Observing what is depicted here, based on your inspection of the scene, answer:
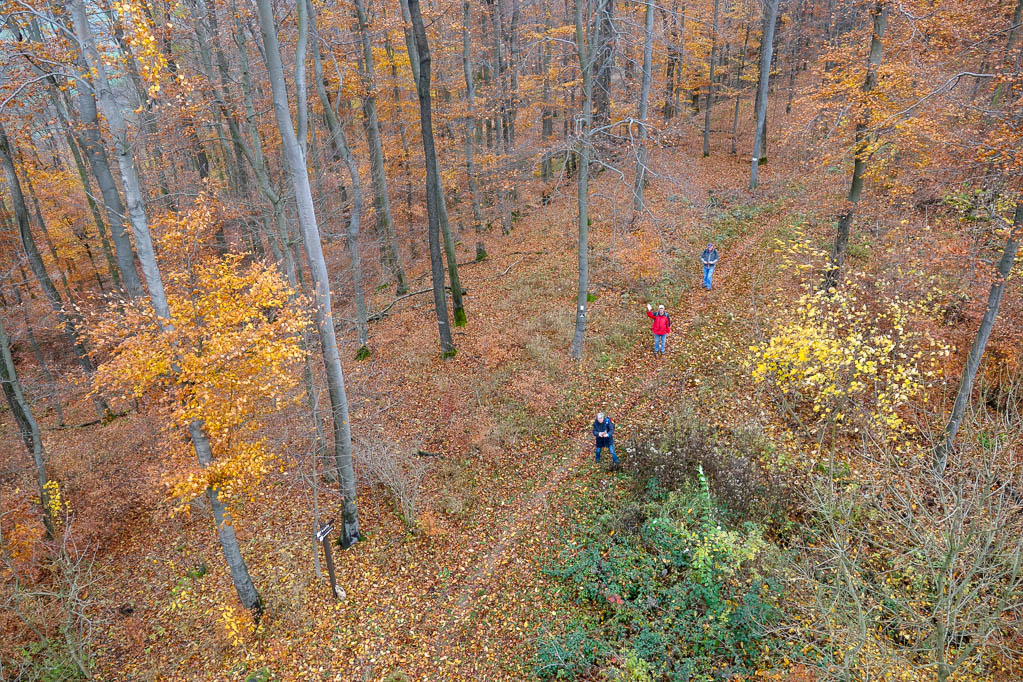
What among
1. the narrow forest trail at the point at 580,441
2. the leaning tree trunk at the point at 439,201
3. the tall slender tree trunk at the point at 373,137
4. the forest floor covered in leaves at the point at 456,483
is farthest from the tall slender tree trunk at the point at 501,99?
the narrow forest trail at the point at 580,441

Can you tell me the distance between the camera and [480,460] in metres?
12.7

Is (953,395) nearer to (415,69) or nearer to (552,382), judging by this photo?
(552,382)

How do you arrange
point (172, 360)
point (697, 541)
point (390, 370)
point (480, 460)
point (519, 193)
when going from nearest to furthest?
point (172, 360), point (697, 541), point (480, 460), point (390, 370), point (519, 193)

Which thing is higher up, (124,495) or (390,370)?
(390,370)

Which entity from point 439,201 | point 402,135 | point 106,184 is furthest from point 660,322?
point 402,135

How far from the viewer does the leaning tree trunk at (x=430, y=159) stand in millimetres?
12719

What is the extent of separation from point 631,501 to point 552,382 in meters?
4.57

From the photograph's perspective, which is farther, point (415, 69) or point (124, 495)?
point (415, 69)

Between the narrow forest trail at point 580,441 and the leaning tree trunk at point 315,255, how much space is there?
290cm

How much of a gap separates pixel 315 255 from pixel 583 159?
7.22m

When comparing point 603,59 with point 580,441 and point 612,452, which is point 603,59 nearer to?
point 580,441

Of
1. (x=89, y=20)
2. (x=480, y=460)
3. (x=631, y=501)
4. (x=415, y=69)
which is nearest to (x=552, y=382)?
(x=480, y=460)

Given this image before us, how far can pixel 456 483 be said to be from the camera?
1211cm

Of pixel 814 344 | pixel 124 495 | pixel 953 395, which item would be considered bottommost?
pixel 124 495
